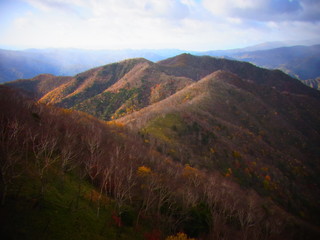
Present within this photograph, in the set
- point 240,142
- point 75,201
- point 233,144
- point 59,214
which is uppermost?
point 59,214

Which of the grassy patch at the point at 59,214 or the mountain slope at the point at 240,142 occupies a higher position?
the grassy patch at the point at 59,214

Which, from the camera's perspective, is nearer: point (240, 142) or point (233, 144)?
point (233, 144)

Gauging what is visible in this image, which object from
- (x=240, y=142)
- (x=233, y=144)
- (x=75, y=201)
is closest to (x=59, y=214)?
(x=75, y=201)

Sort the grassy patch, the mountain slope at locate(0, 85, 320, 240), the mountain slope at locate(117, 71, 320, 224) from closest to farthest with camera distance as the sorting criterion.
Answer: the grassy patch, the mountain slope at locate(0, 85, 320, 240), the mountain slope at locate(117, 71, 320, 224)

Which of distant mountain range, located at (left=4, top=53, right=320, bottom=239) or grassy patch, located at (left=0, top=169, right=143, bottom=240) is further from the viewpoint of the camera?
distant mountain range, located at (left=4, top=53, right=320, bottom=239)

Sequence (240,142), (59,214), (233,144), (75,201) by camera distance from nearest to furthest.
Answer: (59,214), (75,201), (233,144), (240,142)

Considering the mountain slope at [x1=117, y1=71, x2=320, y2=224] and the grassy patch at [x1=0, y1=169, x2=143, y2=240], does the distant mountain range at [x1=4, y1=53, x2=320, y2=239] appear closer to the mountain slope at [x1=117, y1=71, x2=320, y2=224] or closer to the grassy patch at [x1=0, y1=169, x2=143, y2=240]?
the mountain slope at [x1=117, y1=71, x2=320, y2=224]

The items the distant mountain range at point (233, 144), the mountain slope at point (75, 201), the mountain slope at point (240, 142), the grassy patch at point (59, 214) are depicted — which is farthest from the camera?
the mountain slope at point (240, 142)

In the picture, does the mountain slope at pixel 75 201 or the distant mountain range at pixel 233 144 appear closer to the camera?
the mountain slope at pixel 75 201

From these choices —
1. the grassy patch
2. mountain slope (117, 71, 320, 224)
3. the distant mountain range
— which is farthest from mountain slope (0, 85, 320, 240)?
mountain slope (117, 71, 320, 224)

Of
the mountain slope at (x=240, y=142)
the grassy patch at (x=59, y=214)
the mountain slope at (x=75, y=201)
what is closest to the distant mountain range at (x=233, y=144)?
the mountain slope at (x=240, y=142)

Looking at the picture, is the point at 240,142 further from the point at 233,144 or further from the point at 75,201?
the point at 75,201

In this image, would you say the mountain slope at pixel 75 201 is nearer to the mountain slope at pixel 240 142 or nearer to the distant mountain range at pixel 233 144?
the distant mountain range at pixel 233 144
